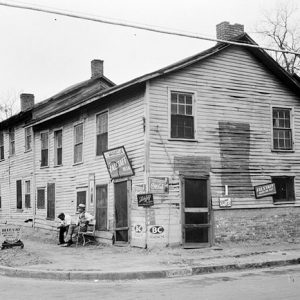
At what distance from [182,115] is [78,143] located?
231 inches

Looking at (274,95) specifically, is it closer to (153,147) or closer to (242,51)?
(242,51)

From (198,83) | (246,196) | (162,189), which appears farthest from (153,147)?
(246,196)

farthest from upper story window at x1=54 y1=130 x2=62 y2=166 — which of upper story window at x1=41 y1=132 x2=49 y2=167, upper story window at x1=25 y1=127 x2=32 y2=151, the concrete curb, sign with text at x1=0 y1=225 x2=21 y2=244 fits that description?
the concrete curb

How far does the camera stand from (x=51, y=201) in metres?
22.5

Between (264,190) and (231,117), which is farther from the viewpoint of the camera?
(264,190)

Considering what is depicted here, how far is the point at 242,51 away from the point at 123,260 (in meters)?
8.78

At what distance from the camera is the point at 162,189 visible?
15.2 metres

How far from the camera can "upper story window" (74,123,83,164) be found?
20.0 m

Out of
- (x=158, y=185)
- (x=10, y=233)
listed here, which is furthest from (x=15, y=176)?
(x=158, y=185)

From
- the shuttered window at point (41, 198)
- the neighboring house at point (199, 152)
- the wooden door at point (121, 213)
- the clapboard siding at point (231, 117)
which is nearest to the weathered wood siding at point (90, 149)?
the neighboring house at point (199, 152)

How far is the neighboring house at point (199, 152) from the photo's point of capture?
15398mm

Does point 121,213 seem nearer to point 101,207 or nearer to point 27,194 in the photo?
point 101,207

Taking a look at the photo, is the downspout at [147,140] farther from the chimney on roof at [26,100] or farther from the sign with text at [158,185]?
the chimney on roof at [26,100]

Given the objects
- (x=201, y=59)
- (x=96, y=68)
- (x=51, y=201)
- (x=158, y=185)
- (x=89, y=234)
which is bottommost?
(x=89, y=234)
